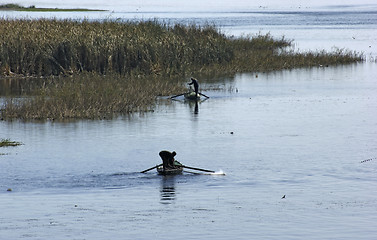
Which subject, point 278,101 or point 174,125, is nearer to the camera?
point 174,125

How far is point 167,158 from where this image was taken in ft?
68.8

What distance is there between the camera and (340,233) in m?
15.9

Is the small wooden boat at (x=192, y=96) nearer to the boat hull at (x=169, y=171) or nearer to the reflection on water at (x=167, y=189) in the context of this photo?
the boat hull at (x=169, y=171)

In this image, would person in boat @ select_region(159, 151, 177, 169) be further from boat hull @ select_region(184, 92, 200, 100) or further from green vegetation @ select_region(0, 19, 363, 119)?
boat hull @ select_region(184, 92, 200, 100)

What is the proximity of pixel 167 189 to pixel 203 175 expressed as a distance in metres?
1.89

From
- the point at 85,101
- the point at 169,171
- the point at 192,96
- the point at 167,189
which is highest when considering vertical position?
the point at 85,101

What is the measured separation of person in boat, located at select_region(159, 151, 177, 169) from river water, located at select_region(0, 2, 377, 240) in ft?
1.20

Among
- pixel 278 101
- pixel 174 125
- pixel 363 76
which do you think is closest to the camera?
pixel 174 125

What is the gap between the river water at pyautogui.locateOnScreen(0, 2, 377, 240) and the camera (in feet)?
54.0

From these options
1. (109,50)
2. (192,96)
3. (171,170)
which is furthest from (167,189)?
(109,50)

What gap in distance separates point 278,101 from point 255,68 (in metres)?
13.5

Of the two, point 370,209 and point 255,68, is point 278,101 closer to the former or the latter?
point 255,68

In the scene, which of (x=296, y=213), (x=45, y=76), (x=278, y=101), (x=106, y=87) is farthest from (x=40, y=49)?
(x=296, y=213)

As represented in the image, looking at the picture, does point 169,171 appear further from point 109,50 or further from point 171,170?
point 109,50
